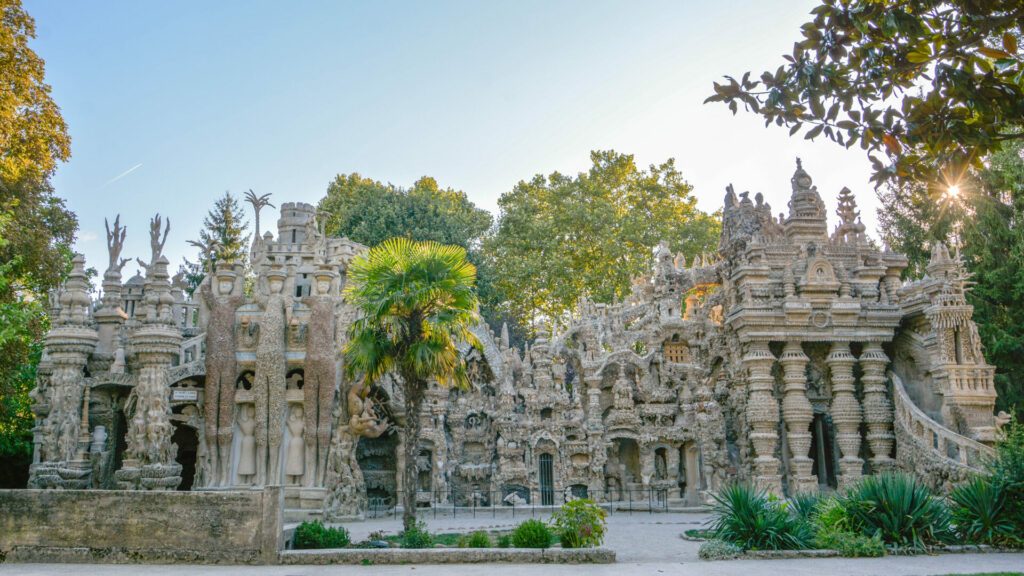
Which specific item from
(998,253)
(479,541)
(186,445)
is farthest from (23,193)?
(998,253)

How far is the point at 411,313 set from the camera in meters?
16.0

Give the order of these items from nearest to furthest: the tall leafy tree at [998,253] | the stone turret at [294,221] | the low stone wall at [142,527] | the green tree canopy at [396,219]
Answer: the low stone wall at [142,527], the tall leafy tree at [998,253], the stone turret at [294,221], the green tree canopy at [396,219]

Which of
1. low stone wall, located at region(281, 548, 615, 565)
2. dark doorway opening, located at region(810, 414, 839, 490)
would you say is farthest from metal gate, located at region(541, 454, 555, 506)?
low stone wall, located at region(281, 548, 615, 565)

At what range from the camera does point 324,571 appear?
460 inches

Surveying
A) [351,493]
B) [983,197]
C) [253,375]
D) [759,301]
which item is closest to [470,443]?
[351,493]

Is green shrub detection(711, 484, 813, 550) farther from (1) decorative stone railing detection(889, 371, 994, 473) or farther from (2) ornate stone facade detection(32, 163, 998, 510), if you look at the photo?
(2) ornate stone facade detection(32, 163, 998, 510)

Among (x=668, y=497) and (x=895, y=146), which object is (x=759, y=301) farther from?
(x=895, y=146)

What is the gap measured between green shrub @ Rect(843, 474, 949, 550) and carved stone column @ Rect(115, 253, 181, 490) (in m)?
14.9

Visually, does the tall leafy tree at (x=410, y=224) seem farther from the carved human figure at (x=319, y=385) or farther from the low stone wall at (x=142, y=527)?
the low stone wall at (x=142, y=527)

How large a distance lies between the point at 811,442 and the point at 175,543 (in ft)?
56.1

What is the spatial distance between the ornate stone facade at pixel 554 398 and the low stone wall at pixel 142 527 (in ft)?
15.2

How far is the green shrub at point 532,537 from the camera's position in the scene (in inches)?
510

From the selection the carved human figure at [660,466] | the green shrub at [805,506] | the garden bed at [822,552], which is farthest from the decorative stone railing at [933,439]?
the carved human figure at [660,466]

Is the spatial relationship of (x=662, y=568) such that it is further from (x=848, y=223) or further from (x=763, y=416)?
(x=848, y=223)
